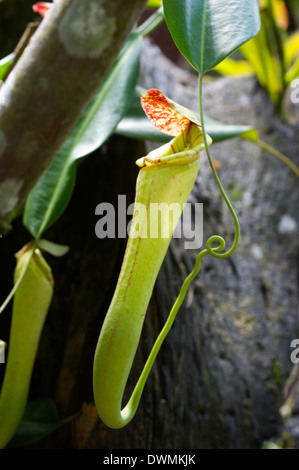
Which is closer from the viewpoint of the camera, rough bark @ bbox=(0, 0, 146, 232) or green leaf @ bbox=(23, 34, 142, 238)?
rough bark @ bbox=(0, 0, 146, 232)

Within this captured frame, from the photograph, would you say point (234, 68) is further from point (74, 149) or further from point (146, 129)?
point (74, 149)

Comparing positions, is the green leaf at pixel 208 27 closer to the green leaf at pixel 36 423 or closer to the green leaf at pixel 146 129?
the green leaf at pixel 146 129

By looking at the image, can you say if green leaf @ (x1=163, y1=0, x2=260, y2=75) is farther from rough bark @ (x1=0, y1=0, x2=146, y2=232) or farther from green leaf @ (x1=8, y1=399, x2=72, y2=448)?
green leaf @ (x1=8, y1=399, x2=72, y2=448)

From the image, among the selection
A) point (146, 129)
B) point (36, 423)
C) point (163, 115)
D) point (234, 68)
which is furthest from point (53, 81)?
point (234, 68)

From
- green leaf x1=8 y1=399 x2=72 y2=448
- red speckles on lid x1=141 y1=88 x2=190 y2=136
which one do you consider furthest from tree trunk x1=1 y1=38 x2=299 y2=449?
red speckles on lid x1=141 y1=88 x2=190 y2=136

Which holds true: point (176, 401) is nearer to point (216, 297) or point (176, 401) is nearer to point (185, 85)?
point (216, 297)

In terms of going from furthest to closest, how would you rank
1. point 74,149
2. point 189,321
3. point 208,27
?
point 189,321 → point 74,149 → point 208,27

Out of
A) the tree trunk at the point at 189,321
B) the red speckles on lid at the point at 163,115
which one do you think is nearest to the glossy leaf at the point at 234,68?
the tree trunk at the point at 189,321
